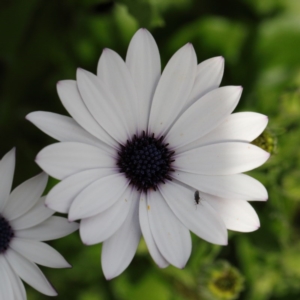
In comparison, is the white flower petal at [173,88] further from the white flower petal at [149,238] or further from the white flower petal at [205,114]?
the white flower petal at [149,238]

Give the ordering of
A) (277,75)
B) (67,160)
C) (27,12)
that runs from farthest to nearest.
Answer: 1. (277,75)
2. (27,12)
3. (67,160)

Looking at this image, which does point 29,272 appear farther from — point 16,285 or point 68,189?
point 68,189

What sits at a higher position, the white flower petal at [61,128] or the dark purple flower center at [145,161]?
the white flower petal at [61,128]

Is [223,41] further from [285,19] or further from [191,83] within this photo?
[191,83]

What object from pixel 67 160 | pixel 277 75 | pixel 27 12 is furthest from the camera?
pixel 277 75

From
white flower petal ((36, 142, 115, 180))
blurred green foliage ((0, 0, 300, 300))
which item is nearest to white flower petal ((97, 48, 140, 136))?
white flower petal ((36, 142, 115, 180))

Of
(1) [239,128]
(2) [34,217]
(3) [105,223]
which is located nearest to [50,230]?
(2) [34,217]

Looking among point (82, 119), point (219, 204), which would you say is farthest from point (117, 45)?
point (219, 204)

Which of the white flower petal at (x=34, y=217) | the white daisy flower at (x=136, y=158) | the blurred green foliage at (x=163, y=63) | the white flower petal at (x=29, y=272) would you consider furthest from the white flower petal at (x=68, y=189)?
the blurred green foliage at (x=163, y=63)
